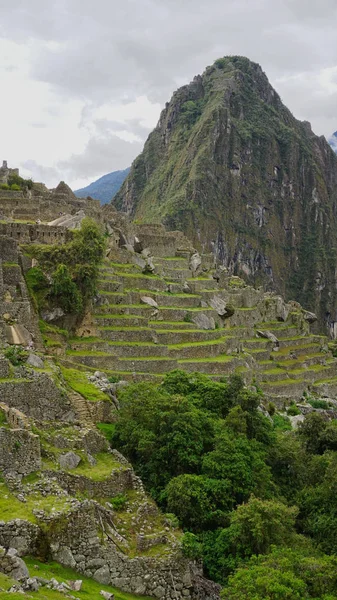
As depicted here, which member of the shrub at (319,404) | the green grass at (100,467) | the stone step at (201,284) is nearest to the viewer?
the green grass at (100,467)

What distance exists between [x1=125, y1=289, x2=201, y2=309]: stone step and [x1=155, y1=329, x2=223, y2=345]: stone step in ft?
7.60

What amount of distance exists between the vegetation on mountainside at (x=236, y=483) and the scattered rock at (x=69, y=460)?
9.15ft

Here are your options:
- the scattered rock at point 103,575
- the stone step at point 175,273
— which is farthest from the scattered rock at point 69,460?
the stone step at point 175,273

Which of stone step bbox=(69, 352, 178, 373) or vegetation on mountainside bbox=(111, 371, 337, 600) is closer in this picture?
vegetation on mountainside bbox=(111, 371, 337, 600)

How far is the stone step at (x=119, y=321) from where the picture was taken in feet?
97.0

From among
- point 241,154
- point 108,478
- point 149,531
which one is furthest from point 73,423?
point 241,154

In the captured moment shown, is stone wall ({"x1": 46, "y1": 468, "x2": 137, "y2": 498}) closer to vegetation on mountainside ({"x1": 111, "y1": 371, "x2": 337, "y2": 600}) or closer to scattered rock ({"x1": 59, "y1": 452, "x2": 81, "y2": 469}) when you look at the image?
scattered rock ({"x1": 59, "y1": 452, "x2": 81, "y2": 469})

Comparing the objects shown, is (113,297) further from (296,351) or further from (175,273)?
(296,351)

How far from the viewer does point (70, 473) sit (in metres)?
14.9

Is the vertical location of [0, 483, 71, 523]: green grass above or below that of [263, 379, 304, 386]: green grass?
above

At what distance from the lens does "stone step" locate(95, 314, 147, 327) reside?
2956 cm

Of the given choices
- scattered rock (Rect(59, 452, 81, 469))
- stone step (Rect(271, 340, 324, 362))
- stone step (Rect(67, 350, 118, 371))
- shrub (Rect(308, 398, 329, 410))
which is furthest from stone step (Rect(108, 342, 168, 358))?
stone step (Rect(271, 340, 324, 362))

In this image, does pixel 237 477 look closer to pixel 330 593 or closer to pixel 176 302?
pixel 330 593

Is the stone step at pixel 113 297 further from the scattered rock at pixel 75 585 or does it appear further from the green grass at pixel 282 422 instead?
the scattered rock at pixel 75 585
